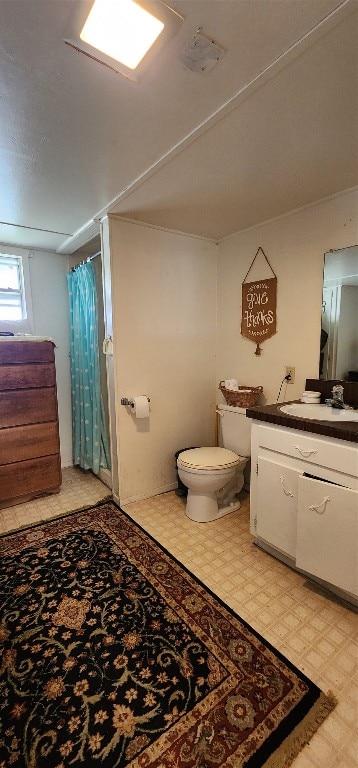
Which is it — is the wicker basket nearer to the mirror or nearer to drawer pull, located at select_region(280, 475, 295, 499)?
the mirror

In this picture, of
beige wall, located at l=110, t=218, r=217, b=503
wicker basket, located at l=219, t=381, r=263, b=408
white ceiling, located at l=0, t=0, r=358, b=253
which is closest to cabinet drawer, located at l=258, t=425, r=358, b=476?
wicker basket, located at l=219, t=381, r=263, b=408

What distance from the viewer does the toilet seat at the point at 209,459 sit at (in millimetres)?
2076

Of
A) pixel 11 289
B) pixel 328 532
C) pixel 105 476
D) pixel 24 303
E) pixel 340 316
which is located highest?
pixel 11 289

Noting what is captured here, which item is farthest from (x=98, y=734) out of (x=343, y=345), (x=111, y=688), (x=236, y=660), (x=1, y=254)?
(x=1, y=254)

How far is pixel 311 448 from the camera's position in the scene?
152 centimetres

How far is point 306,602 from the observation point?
1.52m

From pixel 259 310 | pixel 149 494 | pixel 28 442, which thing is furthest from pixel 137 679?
pixel 259 310

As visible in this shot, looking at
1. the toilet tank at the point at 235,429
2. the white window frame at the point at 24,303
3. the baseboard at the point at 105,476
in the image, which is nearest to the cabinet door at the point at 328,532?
the toilet tank at the point at 235,429

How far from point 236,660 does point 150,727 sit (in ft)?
1.24

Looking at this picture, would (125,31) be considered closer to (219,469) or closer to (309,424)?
(309,424)

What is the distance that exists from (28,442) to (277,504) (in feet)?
6.17

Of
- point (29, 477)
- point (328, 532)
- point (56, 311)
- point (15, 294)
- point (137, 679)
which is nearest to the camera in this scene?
point (137, 679)

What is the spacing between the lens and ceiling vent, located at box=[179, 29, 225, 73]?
0.92 m

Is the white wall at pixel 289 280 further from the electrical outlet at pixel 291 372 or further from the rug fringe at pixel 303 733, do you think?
the rug fringe at pixel 303 733
